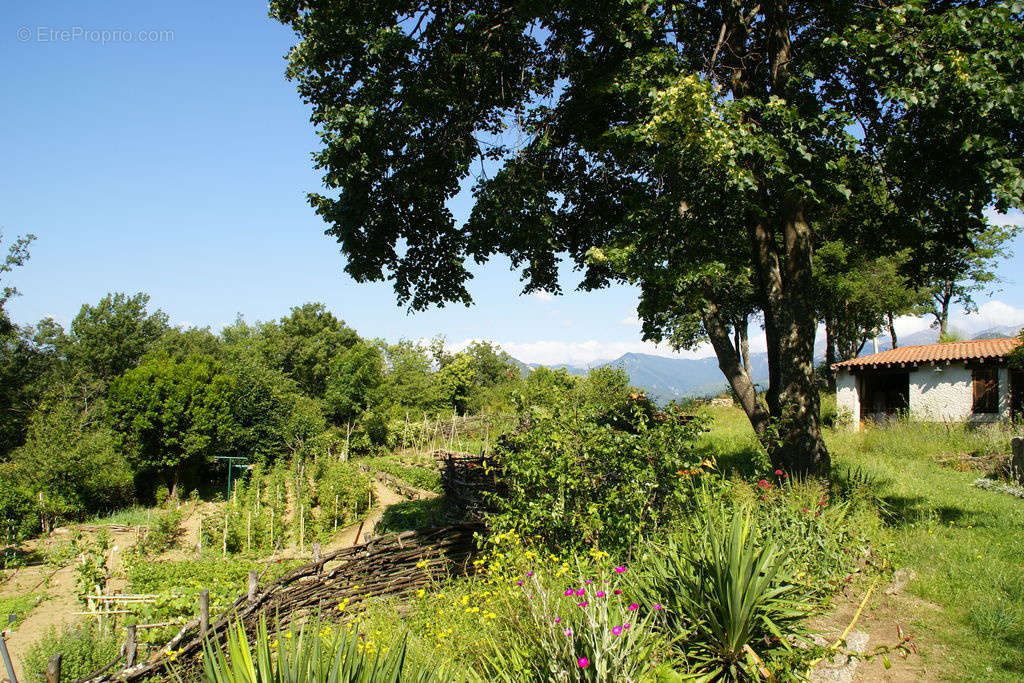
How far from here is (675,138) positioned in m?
6.28

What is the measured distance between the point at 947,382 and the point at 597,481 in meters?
17.6

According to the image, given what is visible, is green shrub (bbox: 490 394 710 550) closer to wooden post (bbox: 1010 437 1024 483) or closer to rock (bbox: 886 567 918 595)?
rock (bbox: 886 567 918 595)

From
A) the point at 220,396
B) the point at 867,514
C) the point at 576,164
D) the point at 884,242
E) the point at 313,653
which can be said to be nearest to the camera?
the point at 313,653

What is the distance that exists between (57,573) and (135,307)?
3033 centimetres

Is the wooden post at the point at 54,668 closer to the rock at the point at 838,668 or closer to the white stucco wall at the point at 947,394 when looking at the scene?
the rock at the point at 838,668

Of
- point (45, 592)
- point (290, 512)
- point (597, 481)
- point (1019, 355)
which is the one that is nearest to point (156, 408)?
point (290, 512)

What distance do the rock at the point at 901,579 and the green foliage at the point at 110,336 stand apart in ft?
128

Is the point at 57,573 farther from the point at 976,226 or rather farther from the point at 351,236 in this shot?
the point at 976,226

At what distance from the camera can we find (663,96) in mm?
6137

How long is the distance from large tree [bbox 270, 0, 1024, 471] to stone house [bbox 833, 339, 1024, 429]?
11.2 m

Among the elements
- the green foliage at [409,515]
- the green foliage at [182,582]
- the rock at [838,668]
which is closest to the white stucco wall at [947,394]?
the green foliage at [409,515]

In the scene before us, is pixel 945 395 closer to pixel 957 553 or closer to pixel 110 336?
pixel 957 553

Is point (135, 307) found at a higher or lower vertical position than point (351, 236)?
higher

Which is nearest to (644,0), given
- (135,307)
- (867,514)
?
(867,514)
